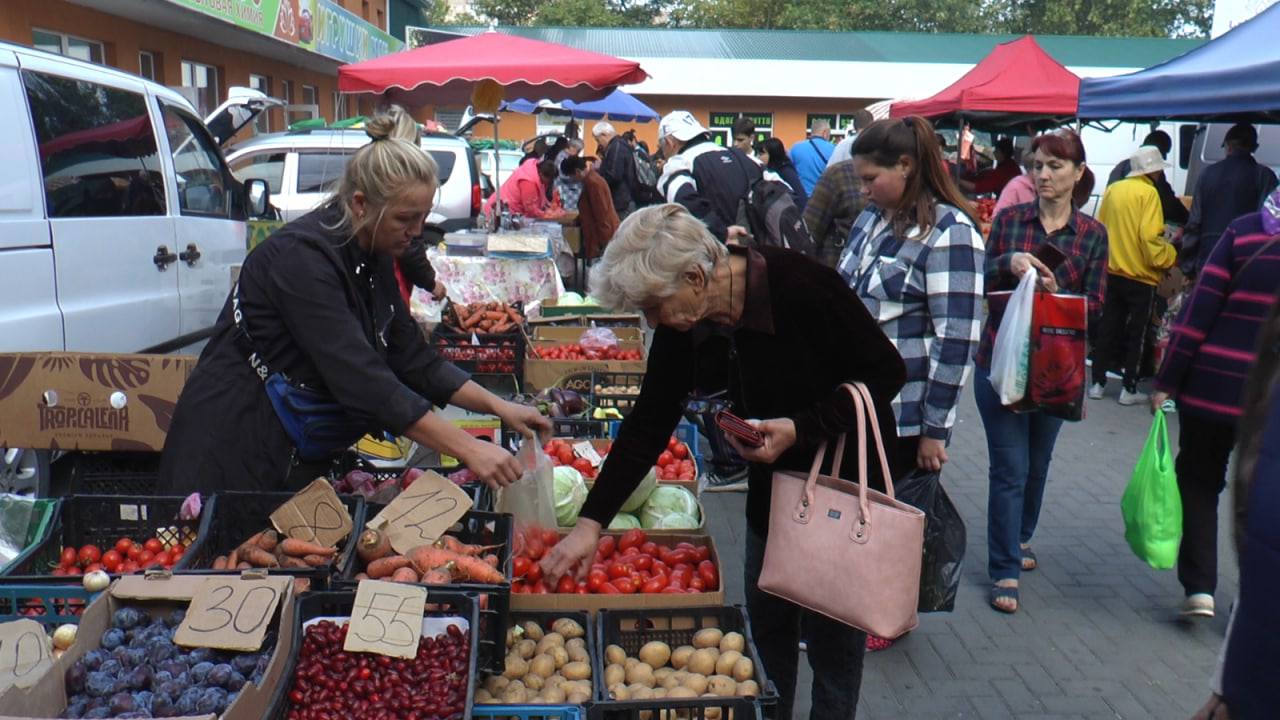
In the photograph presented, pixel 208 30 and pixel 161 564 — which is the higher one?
pixel 208 30

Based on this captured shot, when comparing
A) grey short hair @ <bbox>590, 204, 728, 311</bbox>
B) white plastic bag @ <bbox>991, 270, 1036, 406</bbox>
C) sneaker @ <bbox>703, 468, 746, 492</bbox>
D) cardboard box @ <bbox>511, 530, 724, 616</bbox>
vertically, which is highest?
Answer: grey short hair @ <bbox>590, 204, 728, 311</bbox>

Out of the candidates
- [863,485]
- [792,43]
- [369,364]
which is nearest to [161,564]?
[369,364]

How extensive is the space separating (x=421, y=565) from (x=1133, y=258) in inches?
304

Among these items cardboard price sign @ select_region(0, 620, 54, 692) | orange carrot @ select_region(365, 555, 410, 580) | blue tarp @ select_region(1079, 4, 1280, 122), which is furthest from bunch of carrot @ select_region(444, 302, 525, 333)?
blue tarp @ select_region(1079, 4, 1280, 122)

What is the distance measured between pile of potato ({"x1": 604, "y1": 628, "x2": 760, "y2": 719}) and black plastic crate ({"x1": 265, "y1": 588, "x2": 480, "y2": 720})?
1.19 feet

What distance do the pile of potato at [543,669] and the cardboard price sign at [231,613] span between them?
0.54 metres

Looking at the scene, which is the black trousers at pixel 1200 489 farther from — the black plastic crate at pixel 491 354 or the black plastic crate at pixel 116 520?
the black plastic crate at pixel 116 520

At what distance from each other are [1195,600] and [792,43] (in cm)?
3309

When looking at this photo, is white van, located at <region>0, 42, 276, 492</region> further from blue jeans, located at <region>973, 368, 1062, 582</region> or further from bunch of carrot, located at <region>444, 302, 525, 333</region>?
blue jeans, located at <region>973, 368, 1062, 582</region>

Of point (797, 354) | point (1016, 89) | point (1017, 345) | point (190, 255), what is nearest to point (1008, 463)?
point (1017, 345)

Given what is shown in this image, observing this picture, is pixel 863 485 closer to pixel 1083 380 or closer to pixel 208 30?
pixel 1083 380

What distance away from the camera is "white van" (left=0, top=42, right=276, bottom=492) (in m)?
4.31

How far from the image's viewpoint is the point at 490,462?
9.82 feet

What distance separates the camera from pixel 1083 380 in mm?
4375
